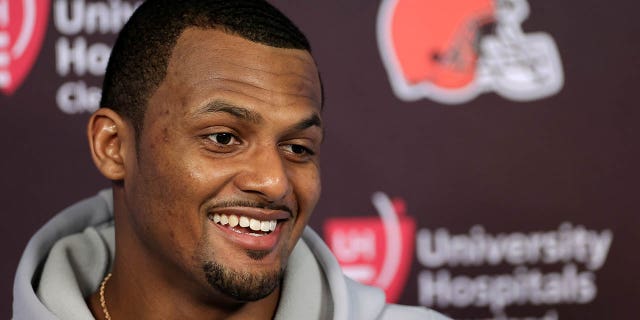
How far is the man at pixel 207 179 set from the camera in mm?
1240

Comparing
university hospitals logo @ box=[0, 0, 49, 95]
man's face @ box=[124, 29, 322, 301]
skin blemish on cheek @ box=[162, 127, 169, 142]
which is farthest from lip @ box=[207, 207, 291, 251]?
university hospitals logo @ box=[0, 0, 49, 95]

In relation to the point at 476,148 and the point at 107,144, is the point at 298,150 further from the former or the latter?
the point at 476,148

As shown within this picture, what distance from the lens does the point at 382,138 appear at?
2168mm

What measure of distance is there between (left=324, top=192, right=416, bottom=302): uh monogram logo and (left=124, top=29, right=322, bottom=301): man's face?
0.86 m

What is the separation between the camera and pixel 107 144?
4.50ft

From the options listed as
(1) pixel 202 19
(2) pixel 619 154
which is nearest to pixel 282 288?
(1) pixel 202 19

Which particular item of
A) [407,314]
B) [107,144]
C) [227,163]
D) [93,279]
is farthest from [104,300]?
[407,314]

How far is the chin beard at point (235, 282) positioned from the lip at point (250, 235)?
0.04 meters

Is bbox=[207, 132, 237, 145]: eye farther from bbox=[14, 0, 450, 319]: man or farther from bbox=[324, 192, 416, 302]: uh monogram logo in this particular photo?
bbox=[324, 192, 416, 302]: uh monogram logo

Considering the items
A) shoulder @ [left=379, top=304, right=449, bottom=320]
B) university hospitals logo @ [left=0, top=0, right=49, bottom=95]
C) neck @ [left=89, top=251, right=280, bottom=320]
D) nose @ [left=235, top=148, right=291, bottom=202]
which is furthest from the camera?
university hospitals logo @ [left=0, top=0, right=49, bottom=95]

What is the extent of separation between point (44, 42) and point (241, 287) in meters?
1.13

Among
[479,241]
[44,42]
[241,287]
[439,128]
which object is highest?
[44,42]

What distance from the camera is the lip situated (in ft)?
4.06

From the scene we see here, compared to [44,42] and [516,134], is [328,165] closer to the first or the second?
[516,134]
